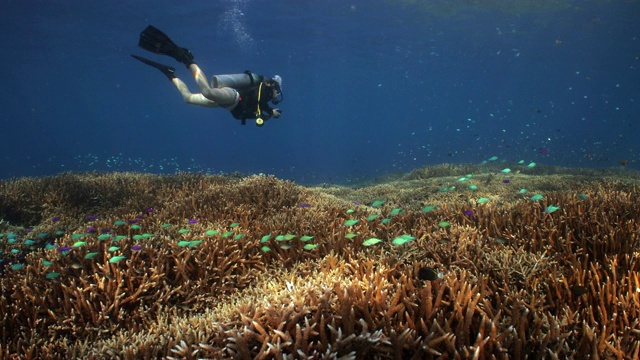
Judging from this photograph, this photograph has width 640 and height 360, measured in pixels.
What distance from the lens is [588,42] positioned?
46156 millimetres

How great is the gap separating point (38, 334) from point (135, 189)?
629 centimetres

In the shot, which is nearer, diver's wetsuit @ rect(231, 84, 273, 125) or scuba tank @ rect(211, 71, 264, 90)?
scuba tank @ rect(211, 71, 264, 90)

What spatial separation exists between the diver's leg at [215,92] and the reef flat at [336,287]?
11.4 ft

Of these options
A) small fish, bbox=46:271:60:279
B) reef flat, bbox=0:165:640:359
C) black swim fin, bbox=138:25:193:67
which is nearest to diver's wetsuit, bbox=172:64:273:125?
black swim fin, bbox=138:25:193:67

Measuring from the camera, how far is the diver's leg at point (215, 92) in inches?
348

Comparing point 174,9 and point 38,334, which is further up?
point 174,9

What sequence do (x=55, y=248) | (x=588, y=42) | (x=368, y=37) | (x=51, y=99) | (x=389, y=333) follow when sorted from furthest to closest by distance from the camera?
(x=51, y=99), (x=588, y=42), (x=368, y=37), (x=55, y=248), (x=389, y=333)

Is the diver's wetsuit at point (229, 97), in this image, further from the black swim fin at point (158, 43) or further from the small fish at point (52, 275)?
the small fish at point (52, 275)

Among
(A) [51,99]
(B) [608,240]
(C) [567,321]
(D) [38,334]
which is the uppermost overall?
(A) [51,99]

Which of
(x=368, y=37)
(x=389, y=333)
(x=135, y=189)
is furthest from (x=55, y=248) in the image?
(x=368, y=37)

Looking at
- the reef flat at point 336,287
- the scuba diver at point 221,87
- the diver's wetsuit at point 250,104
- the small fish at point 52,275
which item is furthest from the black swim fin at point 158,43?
the small fish at point 52,275

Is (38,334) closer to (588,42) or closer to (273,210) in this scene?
(273,210)

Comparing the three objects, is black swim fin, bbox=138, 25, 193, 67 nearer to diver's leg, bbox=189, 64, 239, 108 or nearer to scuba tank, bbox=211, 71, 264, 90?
diver's leg, bbox=189, 64, 239, 108

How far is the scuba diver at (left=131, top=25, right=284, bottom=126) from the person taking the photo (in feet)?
29.6
